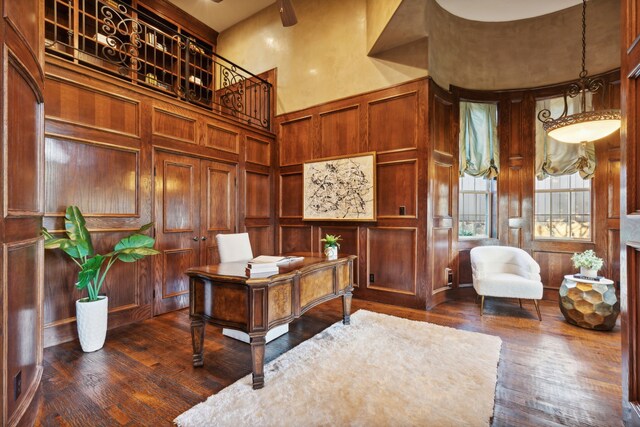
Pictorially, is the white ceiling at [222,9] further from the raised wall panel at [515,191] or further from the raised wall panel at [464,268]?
the raised wall panel at [464,268]

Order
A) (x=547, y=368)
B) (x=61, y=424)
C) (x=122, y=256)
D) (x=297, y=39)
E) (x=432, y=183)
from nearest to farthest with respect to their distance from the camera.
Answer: (x=61, y=424) < (x=547, y=368) < (x=122, y=256) < (x=432, y=183) < (x=297, y=39)

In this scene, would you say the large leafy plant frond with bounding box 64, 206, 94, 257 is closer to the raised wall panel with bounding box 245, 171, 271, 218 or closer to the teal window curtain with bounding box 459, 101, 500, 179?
the raised wall panel with bounding box 245, 171, 271, 218

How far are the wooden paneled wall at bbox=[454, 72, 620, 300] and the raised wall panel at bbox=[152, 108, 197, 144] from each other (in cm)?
395

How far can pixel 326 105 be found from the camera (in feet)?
15.5

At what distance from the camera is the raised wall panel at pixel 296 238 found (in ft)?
16.4

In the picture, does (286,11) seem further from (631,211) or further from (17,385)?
(17,385)

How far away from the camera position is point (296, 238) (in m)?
5.12

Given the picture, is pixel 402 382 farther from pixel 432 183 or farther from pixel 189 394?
pixel 432 183

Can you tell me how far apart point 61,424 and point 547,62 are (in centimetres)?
661

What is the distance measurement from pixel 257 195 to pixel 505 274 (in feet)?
12.9

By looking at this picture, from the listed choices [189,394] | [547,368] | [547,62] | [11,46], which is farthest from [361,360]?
[547,62]

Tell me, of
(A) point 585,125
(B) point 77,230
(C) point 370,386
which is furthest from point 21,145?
(A) point 585,125

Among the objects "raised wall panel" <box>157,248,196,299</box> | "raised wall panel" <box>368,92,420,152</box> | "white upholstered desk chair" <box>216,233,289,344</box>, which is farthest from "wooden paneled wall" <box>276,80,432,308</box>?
"raised wall panel" <box>157,248,196,299</box>

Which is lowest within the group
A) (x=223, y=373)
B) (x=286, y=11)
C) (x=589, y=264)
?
(x=223, y=373)
